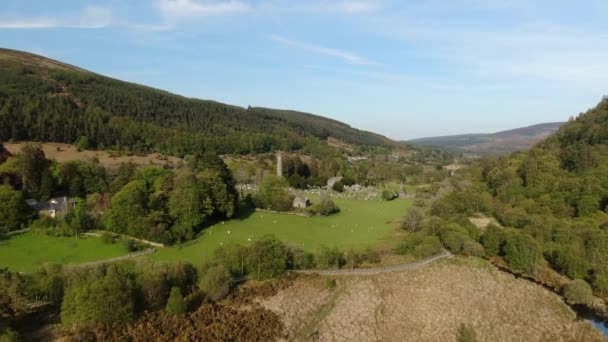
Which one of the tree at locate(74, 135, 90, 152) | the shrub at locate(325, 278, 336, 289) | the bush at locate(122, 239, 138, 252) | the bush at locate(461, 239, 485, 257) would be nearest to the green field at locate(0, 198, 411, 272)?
the bush at locate(122, 239, 138, 252)

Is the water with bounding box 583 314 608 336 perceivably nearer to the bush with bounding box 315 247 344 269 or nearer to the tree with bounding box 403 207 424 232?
the bush with bounding box 315 247 344 269

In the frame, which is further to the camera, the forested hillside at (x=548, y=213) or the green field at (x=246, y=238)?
the forested hillside at (x=548, y=213)

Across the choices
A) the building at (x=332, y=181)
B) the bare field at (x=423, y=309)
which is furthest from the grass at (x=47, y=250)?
the building at (x=332, y=181)

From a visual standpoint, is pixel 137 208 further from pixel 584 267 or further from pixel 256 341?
pixel 584 267

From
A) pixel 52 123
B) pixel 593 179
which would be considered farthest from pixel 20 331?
pixel 52 123

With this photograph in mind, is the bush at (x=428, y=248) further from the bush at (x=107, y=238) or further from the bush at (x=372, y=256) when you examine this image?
the bush at (x=107, y=238)
